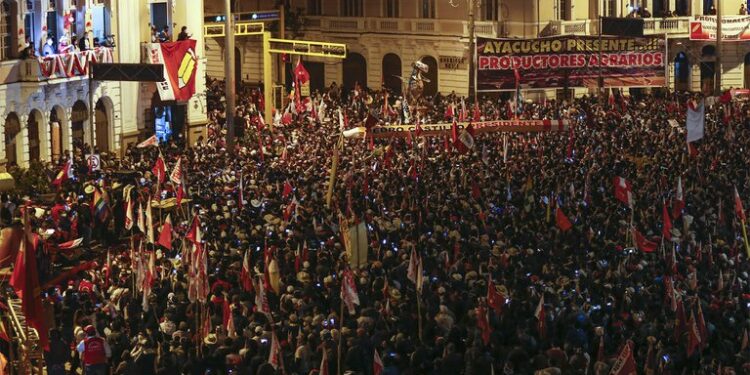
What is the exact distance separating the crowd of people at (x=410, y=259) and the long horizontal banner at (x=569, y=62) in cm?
1127

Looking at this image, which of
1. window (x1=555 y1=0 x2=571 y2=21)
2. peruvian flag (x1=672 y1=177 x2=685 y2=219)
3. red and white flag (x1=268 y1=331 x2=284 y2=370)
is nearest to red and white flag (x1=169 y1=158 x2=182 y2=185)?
peruvian flag (x1=672 y1=177 x2=685 y2=219)

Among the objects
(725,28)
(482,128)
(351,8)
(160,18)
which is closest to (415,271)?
(482,128)

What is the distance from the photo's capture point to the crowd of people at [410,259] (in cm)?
2153

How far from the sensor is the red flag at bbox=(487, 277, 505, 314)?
2307cm

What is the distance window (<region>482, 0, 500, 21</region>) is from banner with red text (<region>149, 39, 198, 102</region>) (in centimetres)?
1861

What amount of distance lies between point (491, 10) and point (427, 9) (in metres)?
2.56

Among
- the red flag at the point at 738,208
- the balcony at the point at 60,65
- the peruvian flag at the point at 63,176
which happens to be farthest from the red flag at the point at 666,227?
the balcony at the point at 60,65

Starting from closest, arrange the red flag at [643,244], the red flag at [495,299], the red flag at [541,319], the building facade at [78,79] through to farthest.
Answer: the red flag at [541,319]
the red flag at [495,299]
the red flag at [643,244]
the building facade at [78,79]

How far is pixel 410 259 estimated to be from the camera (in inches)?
983

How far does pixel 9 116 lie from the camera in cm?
4259

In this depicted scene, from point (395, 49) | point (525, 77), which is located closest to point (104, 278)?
point (525, 77)

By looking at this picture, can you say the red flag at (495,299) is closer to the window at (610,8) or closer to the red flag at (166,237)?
the red flag at (166,237)

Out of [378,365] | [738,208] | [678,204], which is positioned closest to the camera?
[378,365]

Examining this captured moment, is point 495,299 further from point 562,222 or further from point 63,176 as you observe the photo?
point 63,176
